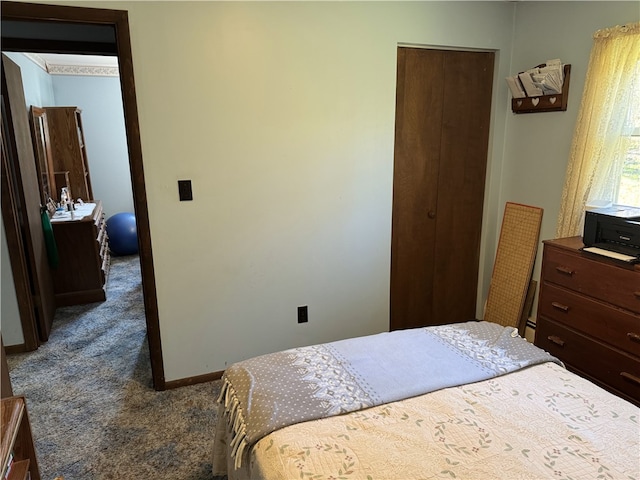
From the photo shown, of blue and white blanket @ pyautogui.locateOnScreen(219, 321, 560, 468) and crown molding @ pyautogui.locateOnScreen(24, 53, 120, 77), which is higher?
crown molding @ pyautogui.locateOnScreen(24, 53, 120, 77)

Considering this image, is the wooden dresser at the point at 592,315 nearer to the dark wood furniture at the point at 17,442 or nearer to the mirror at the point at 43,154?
the dark wood furniture at the point at 17,442

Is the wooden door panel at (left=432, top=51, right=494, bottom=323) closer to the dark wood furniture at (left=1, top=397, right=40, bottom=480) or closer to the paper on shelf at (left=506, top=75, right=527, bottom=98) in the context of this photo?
the paper on shelf at (left=506, top=75, right=527, bottom=98)

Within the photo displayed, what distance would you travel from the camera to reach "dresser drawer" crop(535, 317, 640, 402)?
2149 millimetres

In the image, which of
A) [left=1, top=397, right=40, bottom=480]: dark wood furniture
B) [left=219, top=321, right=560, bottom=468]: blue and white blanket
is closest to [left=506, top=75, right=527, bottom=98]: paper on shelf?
[left=219, top=321, right=560, bottom=468]: blue and white blanket

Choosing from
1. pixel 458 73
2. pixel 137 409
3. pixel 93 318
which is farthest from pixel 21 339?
pixel 458 73

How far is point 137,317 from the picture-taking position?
3773 millimetres

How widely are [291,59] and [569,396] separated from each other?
2177mm

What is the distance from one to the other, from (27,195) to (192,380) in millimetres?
1845

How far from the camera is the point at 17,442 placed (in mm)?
1463

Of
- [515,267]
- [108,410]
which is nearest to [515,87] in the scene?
[515,267]

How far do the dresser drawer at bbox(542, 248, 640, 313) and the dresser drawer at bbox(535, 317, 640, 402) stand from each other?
253 millimetres

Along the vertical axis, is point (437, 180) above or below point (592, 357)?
above

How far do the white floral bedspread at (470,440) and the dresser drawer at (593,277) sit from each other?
2.47ft

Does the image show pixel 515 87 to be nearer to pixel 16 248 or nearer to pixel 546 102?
pixel 546 102
